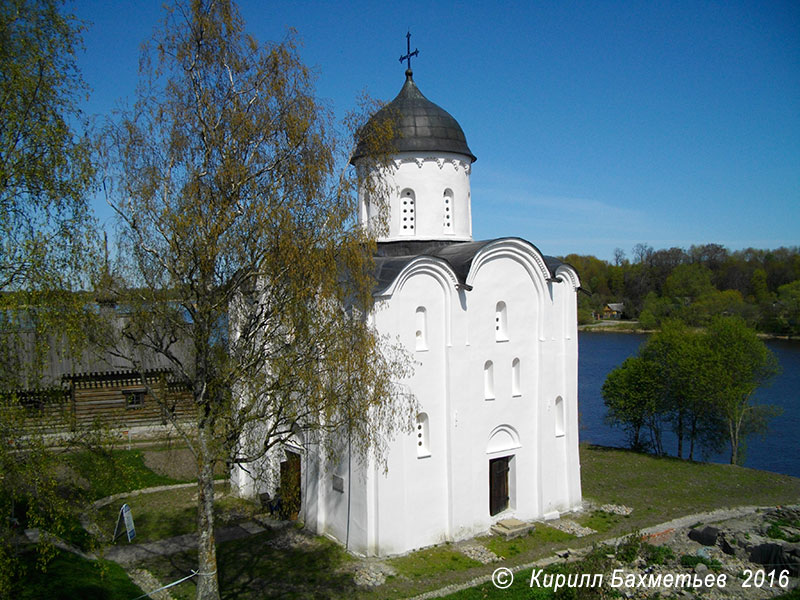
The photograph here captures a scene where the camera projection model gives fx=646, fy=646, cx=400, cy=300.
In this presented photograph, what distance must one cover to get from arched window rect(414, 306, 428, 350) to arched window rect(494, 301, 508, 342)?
1804mm

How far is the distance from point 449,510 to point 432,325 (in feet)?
11.0

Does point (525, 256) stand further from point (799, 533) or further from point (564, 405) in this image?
point (799, 533)

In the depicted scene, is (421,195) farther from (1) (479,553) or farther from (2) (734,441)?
(2) (734,441)

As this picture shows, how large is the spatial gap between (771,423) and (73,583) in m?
24.8

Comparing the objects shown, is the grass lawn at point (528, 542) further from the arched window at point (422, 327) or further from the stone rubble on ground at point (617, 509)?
the arched window at point (422, 327)

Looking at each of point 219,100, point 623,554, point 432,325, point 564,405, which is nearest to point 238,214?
point 219,100

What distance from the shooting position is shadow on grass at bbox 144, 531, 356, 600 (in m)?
9.88

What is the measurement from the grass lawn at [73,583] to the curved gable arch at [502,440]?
6.53 meters

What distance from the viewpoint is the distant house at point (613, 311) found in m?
69.4

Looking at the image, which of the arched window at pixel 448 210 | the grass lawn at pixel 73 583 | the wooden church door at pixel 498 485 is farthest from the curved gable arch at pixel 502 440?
the grass lawn at pixel 73 583

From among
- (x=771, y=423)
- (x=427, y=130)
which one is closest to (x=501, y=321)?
(x=427, y=130)

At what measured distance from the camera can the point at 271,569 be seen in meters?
10.7

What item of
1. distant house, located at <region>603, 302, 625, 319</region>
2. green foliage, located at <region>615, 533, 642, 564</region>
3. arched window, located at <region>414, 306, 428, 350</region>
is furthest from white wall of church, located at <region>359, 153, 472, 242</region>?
distant house, located at <region>603, 302, 625, 319</region>

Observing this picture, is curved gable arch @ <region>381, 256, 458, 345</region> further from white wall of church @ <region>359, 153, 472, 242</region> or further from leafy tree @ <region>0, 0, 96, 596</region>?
leafy tree @ <region>0, 0, 96, 596</region>
